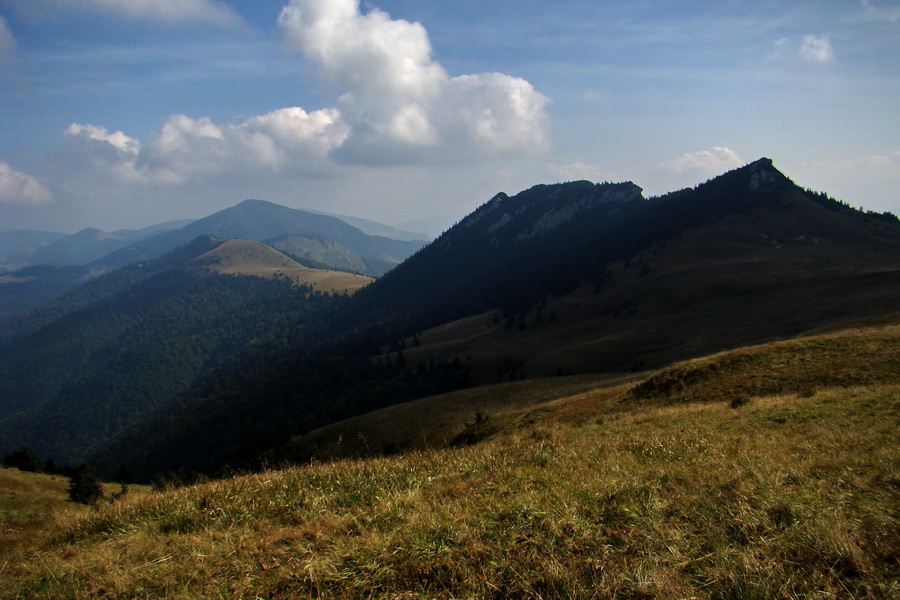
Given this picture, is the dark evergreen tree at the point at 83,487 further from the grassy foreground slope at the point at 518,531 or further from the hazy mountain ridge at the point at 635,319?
the grassy foreground slope at the point at 518,531

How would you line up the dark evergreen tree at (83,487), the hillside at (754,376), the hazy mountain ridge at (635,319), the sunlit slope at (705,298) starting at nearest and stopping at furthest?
1. the hillside at (754,376)
2. the dark evergreen tree at (83,487)
3. the sunlit slope at (705,298)
4. the hazy mountain ridge at (635,319)

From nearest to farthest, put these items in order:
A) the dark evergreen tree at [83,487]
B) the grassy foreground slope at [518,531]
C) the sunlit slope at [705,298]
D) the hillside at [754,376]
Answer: the grassy foreground slope at [518,531], the hillside at [754,376], the dark evergreen tree at [83,487], the sunlit slope at [705,298]

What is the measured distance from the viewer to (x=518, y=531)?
5.47 m

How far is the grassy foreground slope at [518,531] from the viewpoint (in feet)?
14.5

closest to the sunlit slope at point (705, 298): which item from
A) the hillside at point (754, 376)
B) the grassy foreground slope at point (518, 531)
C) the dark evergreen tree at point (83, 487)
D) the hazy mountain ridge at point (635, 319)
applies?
the hazy mountain ridge at point (635, 319)

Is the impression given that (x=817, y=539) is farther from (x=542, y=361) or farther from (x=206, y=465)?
(x=206, y=465)

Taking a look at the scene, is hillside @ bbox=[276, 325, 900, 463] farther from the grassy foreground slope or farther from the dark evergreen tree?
the dark evergreen tree

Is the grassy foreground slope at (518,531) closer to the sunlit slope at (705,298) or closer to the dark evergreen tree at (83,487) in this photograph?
the dark evergreen tree at (83,487)

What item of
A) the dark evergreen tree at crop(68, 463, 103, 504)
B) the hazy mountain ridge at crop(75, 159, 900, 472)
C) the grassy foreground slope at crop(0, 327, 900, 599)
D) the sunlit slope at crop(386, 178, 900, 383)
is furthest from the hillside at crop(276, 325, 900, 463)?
the hazy mountain ridge at crop(75, 159, 900, 472)

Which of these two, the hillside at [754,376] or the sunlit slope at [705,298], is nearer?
the hillside at [754,376]

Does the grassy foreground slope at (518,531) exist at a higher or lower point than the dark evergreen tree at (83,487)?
higher

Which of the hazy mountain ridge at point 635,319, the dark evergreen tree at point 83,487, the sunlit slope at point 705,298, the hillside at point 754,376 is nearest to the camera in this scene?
the hillside at point 754,376

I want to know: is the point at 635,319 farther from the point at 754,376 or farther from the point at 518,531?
the point at 518,531

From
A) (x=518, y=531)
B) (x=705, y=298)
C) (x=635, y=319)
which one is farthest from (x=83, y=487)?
(x=705, y=298)
